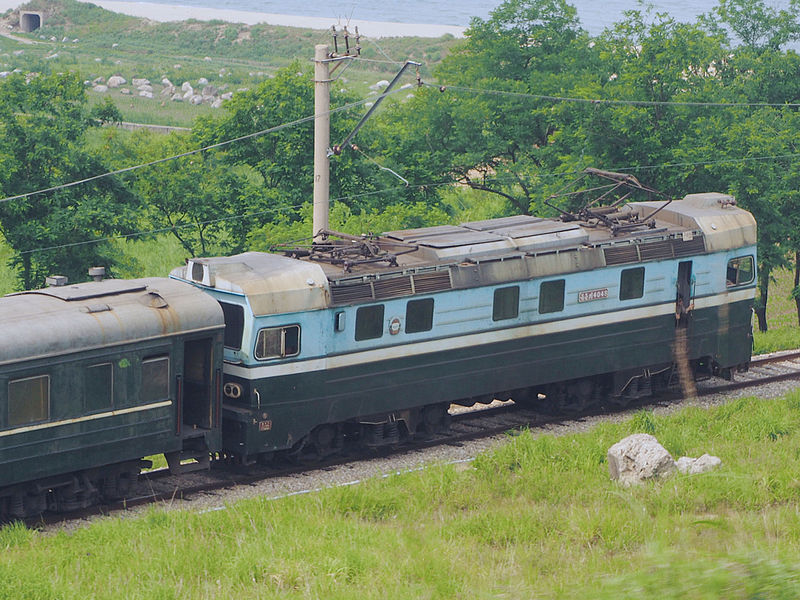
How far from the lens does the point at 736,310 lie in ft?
77.5

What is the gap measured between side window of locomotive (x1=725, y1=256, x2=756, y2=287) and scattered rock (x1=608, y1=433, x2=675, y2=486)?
7.38 meters

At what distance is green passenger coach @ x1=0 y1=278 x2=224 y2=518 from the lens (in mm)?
14734

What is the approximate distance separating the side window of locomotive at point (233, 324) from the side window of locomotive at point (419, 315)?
2.96 metres

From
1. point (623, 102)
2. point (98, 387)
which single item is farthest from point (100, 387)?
point (623, 102)

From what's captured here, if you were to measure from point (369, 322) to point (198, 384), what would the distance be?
2.97 metres

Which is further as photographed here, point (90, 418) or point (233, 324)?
point (233, 324)

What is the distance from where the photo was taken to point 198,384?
55.5 feet

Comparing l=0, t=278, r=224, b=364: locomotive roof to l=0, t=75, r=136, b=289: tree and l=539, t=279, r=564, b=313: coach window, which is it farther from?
l=0, t=75, r=136, b=289: tree

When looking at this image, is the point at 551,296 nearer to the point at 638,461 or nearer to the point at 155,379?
the point at 638,461

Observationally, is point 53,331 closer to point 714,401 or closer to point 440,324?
point 440,324

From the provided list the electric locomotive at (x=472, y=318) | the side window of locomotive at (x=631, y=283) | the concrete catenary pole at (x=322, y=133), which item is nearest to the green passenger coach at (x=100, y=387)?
the electric locomotive at (x=472, y=318)

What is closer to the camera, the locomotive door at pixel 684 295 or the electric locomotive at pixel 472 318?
the electric locomotive at pixel 472 318

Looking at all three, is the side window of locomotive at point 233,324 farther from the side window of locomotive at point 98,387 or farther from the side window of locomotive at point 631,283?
the side window of locomotive at point 631,283

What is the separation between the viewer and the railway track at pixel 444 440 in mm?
16906
